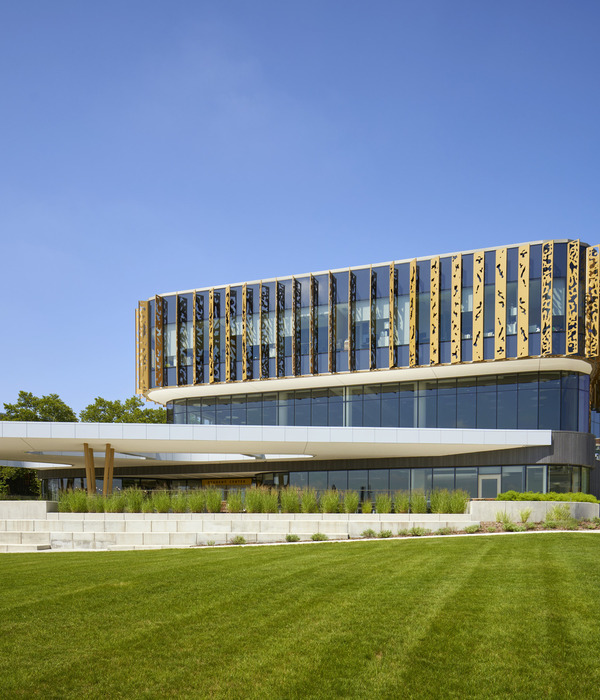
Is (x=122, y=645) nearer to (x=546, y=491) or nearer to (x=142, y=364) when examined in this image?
(x=546, y=491)

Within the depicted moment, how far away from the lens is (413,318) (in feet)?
131

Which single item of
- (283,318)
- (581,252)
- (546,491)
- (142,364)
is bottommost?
(546,491)

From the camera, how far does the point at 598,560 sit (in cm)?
1423

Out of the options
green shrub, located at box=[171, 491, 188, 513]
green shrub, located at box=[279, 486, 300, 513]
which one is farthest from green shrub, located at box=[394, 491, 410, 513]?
green shrub, located at box=[171, 491, 188, 513]

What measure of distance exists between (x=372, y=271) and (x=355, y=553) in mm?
27134

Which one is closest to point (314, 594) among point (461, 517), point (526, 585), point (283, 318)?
point (526, 585)

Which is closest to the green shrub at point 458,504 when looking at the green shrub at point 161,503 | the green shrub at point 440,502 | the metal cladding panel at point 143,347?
the green shrub at point 440,502

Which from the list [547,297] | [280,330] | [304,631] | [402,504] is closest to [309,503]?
[402,504]

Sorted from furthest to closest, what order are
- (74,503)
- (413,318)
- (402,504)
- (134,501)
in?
(413,318)
(74,503)
(134,501)
(402,504)

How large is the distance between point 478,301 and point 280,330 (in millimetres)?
12850

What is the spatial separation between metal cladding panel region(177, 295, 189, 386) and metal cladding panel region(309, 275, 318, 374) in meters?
9.27

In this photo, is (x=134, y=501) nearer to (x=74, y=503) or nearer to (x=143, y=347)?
(x=74, y=503)

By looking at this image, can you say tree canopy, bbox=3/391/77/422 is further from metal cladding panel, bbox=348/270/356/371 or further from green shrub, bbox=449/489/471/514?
green shrub, bbox=449/489/471/514

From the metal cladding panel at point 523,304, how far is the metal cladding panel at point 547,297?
0.82 m
